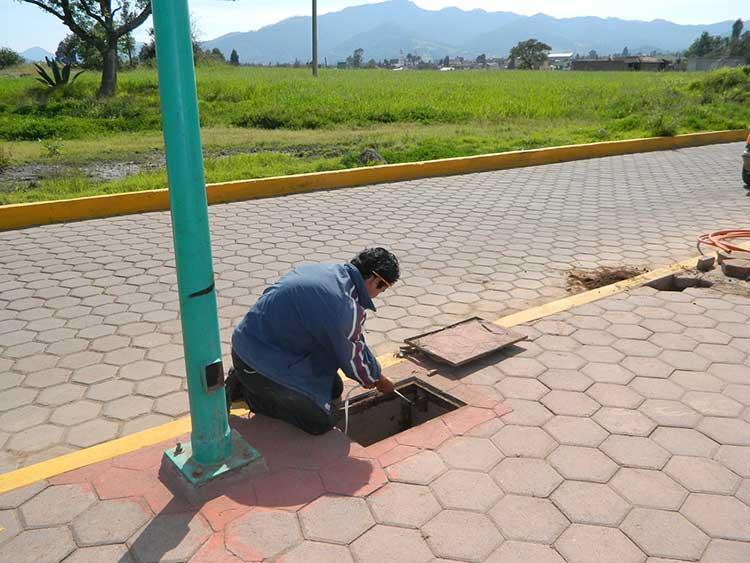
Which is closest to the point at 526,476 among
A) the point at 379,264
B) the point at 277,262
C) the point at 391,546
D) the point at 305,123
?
the point at 391,546

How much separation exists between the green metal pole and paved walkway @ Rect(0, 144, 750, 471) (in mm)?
807

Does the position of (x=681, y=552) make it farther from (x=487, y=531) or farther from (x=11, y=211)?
(x=11, y=211)

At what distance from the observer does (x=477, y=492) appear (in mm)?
2785

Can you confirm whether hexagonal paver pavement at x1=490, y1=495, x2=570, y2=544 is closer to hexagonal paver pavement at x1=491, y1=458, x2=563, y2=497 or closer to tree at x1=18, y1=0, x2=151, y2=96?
hexagonal paver pavement at x1=491, y1=458, x2=563, y2=497

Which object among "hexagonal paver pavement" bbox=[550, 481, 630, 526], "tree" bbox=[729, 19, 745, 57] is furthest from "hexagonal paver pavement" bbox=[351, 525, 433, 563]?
"tree" bbox=[729, 19, 745, 57]

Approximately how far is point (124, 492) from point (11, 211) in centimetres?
530

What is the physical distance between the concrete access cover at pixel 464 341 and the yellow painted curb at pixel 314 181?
471cm

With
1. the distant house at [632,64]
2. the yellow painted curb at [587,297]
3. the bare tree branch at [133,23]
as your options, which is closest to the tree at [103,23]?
the bare tree branch at [133,23]

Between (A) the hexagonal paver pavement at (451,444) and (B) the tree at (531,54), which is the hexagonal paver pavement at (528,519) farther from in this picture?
(B) the tree at (531,54)

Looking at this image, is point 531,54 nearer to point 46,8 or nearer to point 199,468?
point 46,8

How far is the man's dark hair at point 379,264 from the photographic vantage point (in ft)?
9.96

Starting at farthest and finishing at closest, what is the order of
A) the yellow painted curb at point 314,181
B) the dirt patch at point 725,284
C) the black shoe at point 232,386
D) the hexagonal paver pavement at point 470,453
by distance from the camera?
the yellow painted curb at point 314,181, the dirt patch at point 725,284, the black shoe at point 232,386, the hexagonal paver pavement at point 470,453

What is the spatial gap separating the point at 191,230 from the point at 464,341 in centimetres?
220

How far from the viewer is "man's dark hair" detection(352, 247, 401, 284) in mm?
3035
